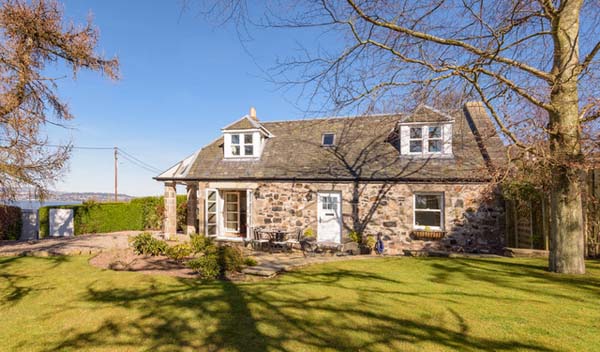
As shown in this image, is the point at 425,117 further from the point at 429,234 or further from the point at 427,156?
the point at 429,234

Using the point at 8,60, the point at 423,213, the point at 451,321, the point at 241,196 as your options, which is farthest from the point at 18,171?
the point at 423,213

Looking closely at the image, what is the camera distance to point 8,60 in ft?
28.8

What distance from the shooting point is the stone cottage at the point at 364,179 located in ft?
37.7

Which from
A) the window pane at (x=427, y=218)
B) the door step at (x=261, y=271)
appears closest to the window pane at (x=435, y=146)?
the window pane at (x=427, y=218)

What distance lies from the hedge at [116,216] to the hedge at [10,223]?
0.91m

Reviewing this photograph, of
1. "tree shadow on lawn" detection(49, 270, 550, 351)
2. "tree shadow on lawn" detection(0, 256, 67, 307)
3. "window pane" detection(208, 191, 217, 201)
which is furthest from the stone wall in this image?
"tree shadow on lawn" detection(0, 256, 67, 307)

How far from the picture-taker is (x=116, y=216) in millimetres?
19125

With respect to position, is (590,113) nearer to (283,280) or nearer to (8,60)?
(283,280)

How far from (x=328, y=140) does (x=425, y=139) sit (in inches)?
179

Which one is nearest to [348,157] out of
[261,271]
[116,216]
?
[261,271]

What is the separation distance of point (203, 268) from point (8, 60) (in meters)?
8.35

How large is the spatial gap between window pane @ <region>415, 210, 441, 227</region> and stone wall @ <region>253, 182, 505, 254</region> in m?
0.41

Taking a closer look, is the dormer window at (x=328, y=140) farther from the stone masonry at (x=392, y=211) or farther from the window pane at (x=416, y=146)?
the window pane at (x=416, y=146)

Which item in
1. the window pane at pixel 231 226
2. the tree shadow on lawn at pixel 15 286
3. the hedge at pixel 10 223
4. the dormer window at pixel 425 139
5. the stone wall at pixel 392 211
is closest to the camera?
the tree shadow on lawn at pixel 15 286
